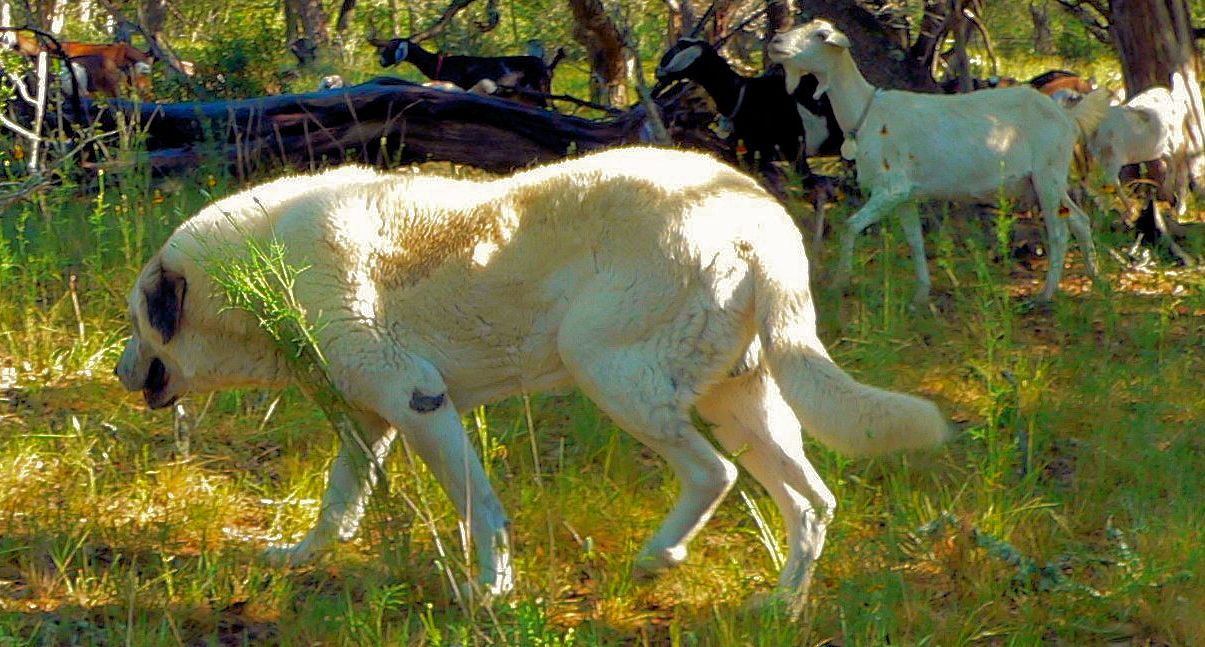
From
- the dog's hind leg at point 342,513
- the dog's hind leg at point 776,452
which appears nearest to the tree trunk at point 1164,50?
the dog's hind leg at point 776,452

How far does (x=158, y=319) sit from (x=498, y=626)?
1.75 m

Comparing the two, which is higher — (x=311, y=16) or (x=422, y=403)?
(x=422, y=403)

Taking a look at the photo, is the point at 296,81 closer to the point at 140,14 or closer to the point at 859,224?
the point at 140,14

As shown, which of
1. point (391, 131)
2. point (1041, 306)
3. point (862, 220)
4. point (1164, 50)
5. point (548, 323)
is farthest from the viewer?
point (1164, 50)

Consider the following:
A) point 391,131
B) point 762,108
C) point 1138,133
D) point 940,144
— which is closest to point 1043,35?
point 1138,133

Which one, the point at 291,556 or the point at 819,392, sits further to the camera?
the point at 291,556

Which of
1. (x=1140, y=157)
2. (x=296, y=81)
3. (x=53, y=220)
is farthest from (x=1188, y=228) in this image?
(x=296, y=81)

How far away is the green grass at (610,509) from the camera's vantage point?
13.2ft

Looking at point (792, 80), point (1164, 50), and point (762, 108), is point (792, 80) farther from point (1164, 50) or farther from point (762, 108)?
point (1164, 50)

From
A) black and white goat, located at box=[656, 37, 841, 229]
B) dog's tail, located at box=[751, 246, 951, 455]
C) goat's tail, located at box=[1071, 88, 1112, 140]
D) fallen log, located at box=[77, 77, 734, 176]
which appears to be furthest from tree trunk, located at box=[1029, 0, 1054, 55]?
dog's tail, located at box=[751, 246, 951, 455]

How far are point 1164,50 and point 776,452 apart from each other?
591 cm

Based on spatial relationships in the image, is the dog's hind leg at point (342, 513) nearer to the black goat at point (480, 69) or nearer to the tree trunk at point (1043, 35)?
the black goat at point (480, 69)

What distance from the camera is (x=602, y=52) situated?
34.2 ft

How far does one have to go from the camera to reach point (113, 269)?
6.75 m
